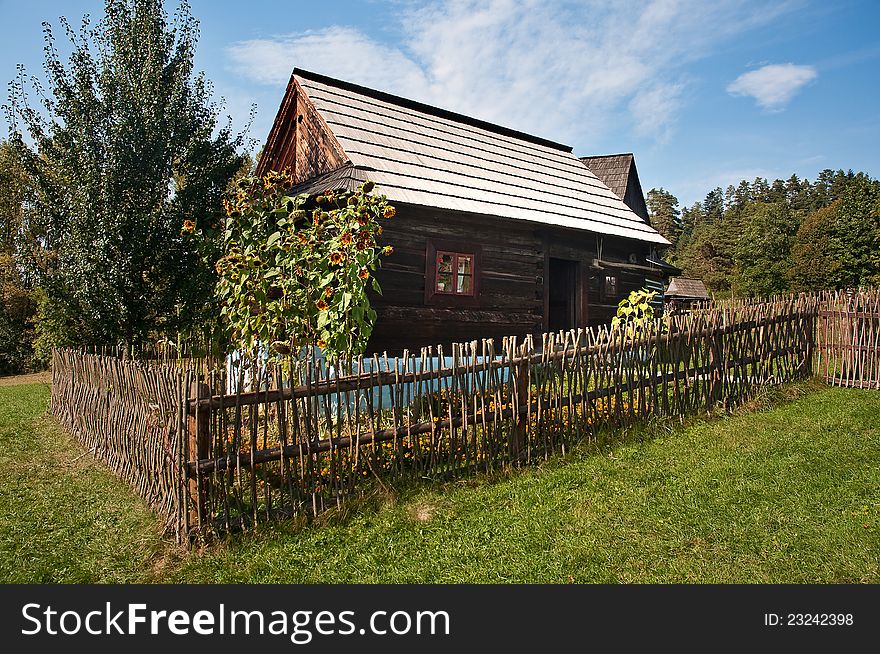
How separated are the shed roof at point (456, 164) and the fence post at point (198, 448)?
629 cm

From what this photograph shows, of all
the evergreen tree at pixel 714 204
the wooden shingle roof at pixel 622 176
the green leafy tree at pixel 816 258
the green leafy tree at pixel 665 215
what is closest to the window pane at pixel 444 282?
the wooden shingle roof at pixel 622 176

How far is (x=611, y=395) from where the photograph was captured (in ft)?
23.8

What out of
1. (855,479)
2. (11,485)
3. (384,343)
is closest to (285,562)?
(11,485)

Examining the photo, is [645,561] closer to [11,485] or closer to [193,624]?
[193,624]

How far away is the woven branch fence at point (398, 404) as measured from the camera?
468 cm

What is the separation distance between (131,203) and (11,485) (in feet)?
15.8

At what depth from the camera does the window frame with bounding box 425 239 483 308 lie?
1091 cm

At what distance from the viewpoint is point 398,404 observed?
5539mm

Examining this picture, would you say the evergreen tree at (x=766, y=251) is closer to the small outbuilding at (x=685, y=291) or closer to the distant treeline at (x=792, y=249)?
the distant treeline at (x=792, y=249)

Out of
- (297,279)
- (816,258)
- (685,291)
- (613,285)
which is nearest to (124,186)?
(297,279)

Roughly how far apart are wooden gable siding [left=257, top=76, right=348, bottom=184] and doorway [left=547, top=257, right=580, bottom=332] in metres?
5.38

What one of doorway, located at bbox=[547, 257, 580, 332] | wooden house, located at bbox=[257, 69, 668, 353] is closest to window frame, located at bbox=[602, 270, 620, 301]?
wooden house, located at bbox=[257, 69, 668, 353]

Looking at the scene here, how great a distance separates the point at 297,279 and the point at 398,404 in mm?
2551

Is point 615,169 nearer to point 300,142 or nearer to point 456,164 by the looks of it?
point 456,164
